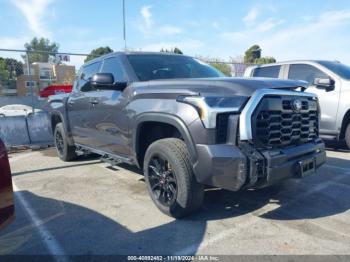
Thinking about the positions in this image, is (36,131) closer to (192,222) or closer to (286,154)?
(192,222)

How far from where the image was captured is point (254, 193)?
4715mm

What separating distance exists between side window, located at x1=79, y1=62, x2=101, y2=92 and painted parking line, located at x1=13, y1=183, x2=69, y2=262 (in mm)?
2158

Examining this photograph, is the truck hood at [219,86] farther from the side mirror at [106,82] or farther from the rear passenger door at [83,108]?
the rear passenger door at [83,108]

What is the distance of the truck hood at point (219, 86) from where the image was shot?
3395 millimetres

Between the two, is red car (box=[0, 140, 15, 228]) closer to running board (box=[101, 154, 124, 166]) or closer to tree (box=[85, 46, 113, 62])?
running board (box=[101, 154, 124, 166])

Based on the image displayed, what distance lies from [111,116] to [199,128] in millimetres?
1891

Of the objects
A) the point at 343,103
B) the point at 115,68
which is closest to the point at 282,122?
the point at 115,68

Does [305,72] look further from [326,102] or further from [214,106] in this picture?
[214,106]

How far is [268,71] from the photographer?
862 centimetres

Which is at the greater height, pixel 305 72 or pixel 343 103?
pixel 305 72

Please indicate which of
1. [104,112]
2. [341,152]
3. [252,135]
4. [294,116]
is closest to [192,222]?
[252,135]

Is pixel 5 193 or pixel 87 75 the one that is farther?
pixel 87 75

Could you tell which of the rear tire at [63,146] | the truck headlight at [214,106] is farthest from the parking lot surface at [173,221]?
the rear tire at [63,146]

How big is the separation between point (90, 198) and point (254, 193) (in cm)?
226
